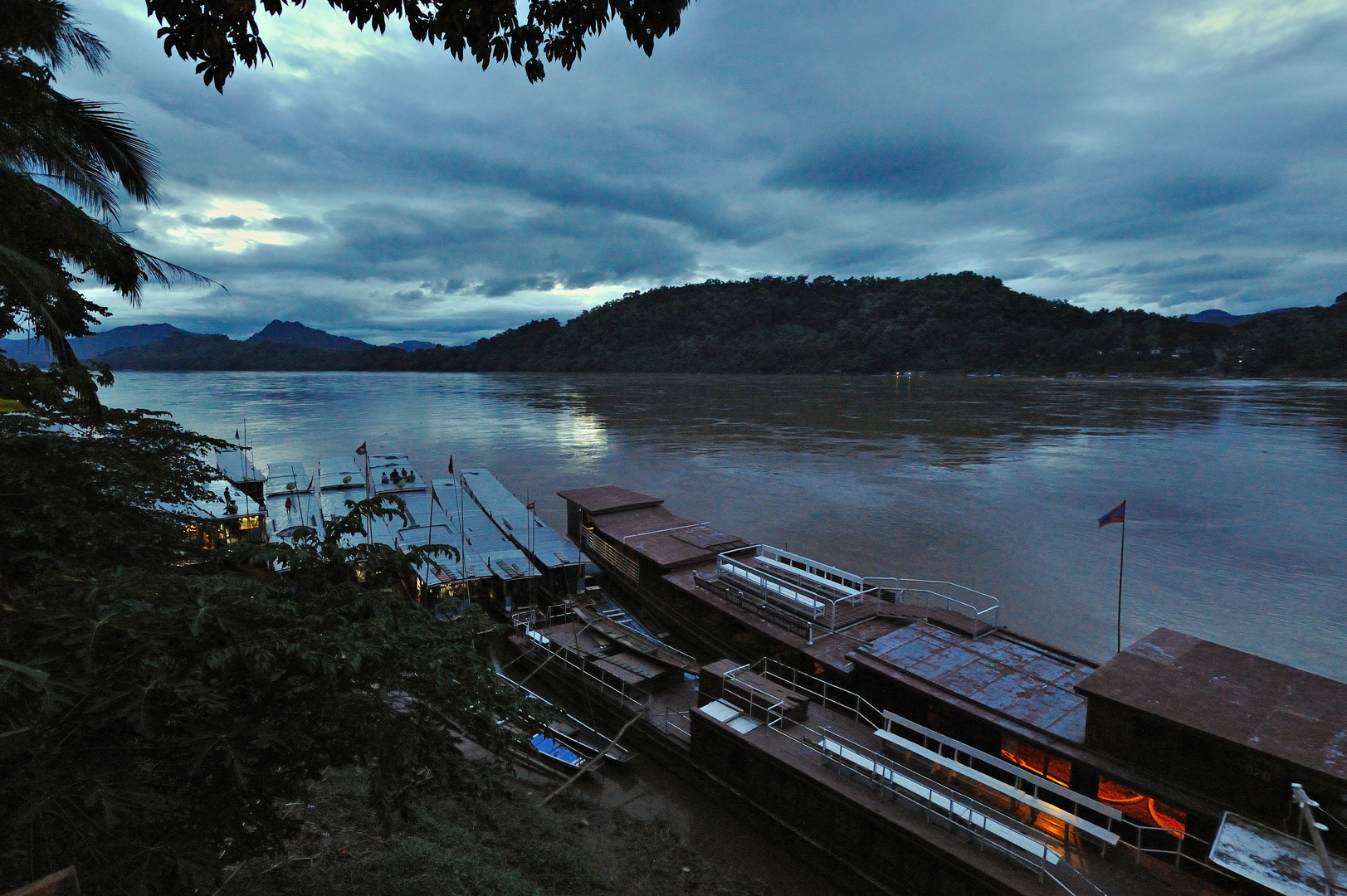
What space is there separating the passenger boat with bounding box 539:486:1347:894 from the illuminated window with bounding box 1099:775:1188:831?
0.03 meters

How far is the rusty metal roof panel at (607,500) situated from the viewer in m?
29.8

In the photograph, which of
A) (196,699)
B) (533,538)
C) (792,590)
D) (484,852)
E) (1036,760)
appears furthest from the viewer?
(533,538)

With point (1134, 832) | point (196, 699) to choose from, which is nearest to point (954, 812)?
point (1134, 832)

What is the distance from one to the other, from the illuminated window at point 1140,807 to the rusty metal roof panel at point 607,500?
69.0 feet

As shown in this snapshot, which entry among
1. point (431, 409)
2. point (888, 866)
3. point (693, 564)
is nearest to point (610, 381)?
point (431, 409)

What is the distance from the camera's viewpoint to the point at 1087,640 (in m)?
24.9

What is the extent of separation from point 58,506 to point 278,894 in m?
6.51

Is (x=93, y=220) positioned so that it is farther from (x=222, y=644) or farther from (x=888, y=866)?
(x=888, y=866)

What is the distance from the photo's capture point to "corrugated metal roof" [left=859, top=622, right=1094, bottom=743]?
13.8 meters

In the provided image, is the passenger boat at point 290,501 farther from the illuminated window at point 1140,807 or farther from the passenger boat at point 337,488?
the illuminated window at point 1140,807

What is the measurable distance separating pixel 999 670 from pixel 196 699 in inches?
625

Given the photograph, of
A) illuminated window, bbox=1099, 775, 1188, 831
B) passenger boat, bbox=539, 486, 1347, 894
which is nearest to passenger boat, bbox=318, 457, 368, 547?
passenger boat, bbox=539, 486, 1347, 894

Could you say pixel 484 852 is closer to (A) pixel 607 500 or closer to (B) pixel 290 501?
(A) pixel 607 500

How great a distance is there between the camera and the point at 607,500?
102ft
